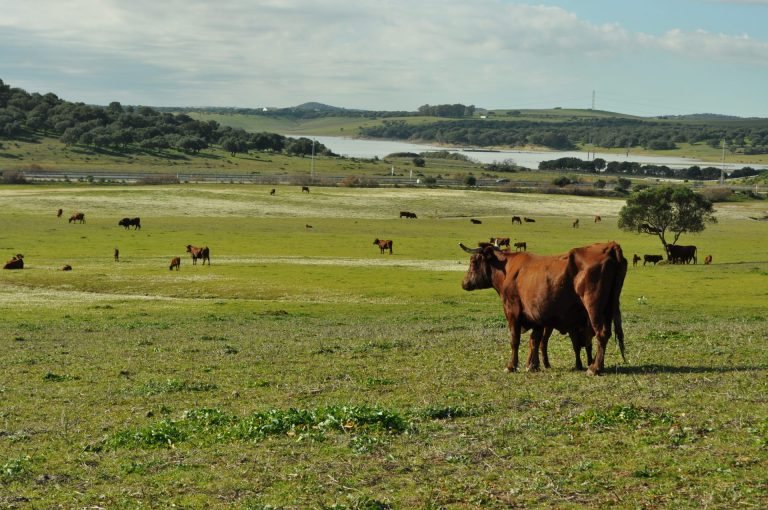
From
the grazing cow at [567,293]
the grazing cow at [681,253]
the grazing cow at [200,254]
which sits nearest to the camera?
the grazing cow at [567,293]

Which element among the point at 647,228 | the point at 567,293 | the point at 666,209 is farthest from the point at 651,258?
the point at 567,293

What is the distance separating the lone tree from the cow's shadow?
56812mm

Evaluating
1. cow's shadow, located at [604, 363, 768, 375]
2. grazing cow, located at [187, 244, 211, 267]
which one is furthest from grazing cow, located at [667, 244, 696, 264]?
cow's shadow, located at [604, 363, 768, 375]

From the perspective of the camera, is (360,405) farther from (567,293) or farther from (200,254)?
(200,254)

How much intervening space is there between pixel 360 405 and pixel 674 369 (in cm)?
635

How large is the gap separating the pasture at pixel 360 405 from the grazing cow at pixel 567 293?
30.3 inches

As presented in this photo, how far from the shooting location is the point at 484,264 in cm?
2006

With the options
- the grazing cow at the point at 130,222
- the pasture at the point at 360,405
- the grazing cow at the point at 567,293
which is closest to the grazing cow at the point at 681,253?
the pasture at the point at 360,405

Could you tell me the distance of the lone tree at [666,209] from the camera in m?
72.9

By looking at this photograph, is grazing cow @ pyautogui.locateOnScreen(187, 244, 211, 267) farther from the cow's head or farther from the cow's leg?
the cow's leg

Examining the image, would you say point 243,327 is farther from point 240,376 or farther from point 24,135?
point 24,135

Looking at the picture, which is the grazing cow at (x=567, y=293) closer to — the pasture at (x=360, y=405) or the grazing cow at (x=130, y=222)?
the pasture at (x=360, y=405)

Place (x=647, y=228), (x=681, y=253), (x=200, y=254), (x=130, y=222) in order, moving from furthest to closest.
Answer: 1. (x=130, y=222)
2. (x=647, y=228)
3. (x=681, y=253)
4. (x=200, y=254)

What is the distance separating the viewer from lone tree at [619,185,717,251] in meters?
72.9
